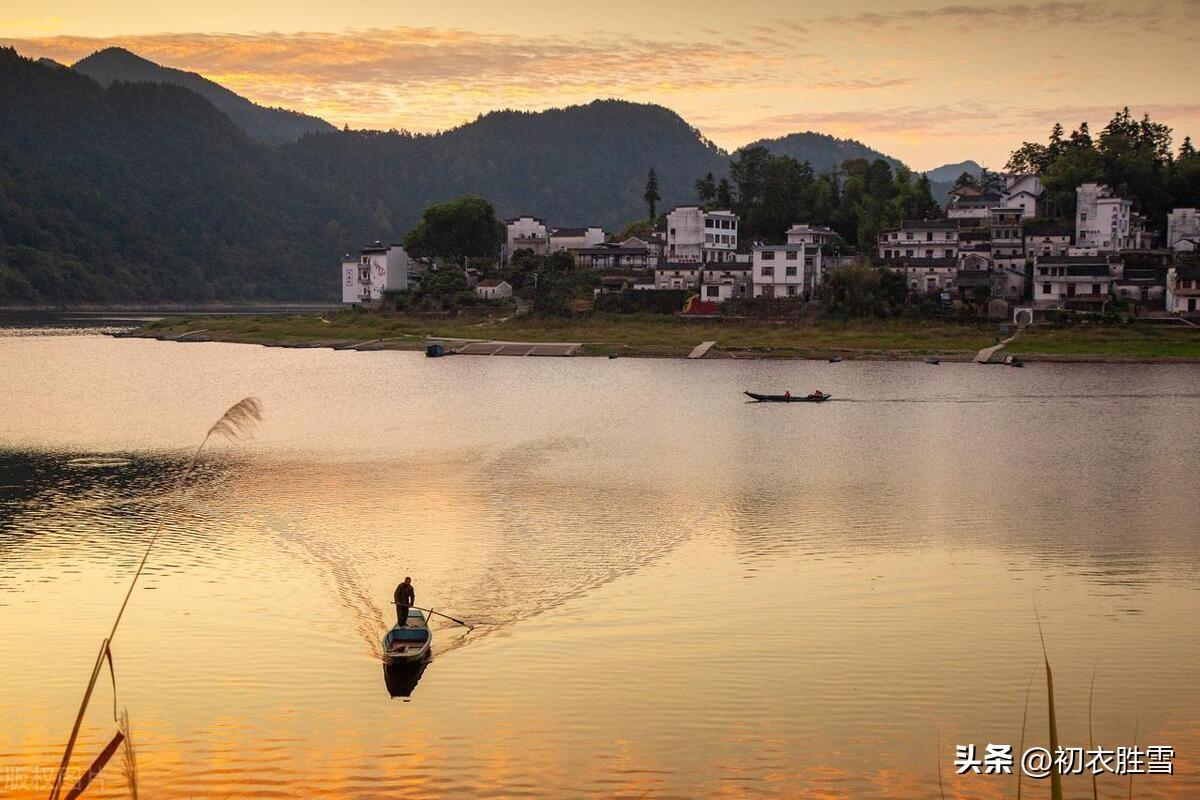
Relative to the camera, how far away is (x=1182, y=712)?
19297mm

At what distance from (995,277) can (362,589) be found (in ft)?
265

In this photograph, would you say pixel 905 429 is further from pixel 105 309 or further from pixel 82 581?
pixel 105 309

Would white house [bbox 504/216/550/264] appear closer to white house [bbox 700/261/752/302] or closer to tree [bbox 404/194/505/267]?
tree [bbox 404/194/505/267]

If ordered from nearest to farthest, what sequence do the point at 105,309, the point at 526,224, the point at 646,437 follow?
1. the point at 646,437
2. the point at 526,224
3. the point at 105,309

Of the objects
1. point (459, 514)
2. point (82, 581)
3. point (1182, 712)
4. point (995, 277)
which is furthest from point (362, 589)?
point (995, 277)

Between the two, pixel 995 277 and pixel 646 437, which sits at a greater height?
pixel 995 277

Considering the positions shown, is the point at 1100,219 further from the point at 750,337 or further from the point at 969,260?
the point at 750,337

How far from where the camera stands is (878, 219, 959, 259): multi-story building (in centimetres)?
10094

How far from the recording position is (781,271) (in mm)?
99625

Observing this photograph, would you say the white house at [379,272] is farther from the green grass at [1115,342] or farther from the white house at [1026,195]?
the green grass at [1115,342]

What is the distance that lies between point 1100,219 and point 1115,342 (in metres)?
18.9

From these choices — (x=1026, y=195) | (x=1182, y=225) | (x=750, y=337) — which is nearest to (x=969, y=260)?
(x=1026, y=195)

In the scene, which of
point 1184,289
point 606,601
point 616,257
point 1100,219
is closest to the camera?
point 606,601

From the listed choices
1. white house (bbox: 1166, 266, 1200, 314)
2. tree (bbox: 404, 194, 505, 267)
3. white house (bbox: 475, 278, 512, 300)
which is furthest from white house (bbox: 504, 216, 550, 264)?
white house (bbox: 1166, 266, 1200, 314)
